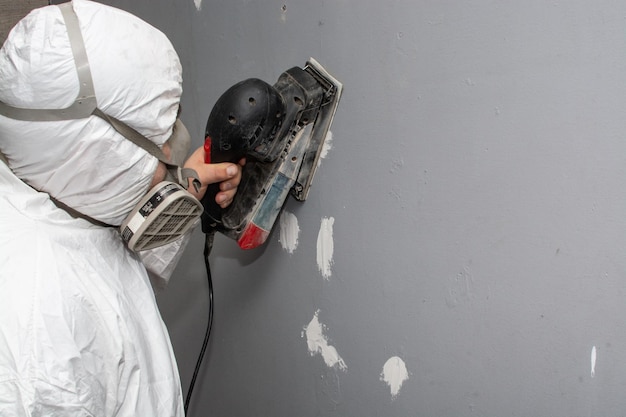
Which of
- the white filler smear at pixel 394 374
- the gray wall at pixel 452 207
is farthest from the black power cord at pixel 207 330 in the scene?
the white filler smear at pixel 394 374

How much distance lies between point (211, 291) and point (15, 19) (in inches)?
42.0

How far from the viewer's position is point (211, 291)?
137 cm

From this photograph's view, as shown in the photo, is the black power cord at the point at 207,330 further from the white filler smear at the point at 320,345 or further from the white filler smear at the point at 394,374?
the white filler smear at the point at 394,374

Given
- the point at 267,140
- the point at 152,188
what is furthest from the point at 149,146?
the point at 267,140

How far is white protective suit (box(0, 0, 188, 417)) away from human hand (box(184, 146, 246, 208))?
11 cm

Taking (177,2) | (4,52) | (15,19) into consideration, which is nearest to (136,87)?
(4,52)

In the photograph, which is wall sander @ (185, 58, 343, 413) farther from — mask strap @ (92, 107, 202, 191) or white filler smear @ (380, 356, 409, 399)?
white filler smear @ (380, 356, 409, 399)

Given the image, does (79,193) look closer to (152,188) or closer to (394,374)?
(152,188)

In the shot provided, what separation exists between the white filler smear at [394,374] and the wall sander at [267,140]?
0.36 meters

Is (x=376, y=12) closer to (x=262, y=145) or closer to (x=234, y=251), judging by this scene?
(x=262, y=145)

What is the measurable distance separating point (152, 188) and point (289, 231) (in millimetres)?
338

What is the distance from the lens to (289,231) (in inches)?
46.3

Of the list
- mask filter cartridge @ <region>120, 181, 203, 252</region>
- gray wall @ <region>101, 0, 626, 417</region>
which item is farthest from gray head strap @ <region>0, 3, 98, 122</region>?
gray wall @ <region>101, 0, 626, 417</region>

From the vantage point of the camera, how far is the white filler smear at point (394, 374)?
1.04 meters
